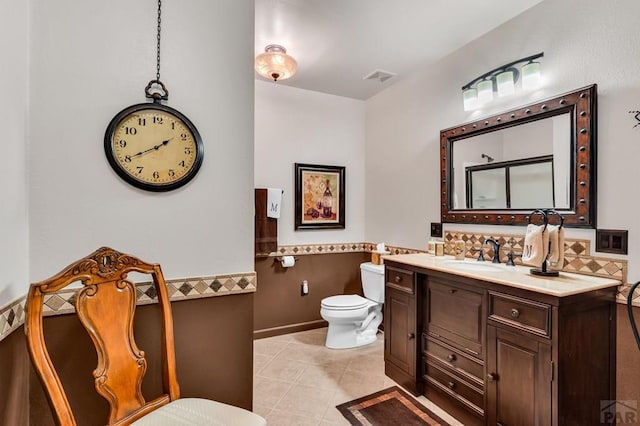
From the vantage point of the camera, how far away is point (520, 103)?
2193 millimetres

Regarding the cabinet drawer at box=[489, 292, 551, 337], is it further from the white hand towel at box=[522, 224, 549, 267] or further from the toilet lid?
the toilet lid

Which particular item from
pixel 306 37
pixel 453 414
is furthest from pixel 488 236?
pixel 306 37

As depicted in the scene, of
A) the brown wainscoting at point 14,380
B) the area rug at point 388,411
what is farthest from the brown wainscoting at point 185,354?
the area rug at point 388,411

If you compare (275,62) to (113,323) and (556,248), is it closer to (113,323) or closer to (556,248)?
(113,323)

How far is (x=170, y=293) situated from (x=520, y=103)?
8.21 feet

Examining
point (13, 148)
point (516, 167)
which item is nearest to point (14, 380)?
point (13, 148)

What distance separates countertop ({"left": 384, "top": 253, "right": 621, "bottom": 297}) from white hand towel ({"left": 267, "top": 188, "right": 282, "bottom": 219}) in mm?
1326

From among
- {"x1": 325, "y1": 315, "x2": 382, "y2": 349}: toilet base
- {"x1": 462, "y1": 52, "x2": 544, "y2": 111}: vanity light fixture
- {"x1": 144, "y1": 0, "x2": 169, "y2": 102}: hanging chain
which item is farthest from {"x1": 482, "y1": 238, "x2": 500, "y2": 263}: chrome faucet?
{"x1": 144, "y1": 0, "x2": 169, "y2": 102}: hanging chain

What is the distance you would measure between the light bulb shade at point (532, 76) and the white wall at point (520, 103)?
48 millimetres

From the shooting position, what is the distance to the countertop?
1.52 meters

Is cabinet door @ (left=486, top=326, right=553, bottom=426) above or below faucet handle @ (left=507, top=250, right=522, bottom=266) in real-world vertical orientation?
below

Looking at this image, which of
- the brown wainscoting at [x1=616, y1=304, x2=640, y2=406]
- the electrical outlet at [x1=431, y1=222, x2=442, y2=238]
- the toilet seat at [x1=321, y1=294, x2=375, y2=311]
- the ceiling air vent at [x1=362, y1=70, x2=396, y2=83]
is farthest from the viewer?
the ceiling air vent at [x1=362, y1=70, x2=396, y2=83]

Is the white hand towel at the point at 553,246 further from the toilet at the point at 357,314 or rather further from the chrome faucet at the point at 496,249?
the toilet at the point at 357,314

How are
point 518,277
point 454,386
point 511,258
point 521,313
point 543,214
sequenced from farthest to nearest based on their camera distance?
point 511,258 → point 454,386 → point 543,214 → point 518,277 → point 521,313
